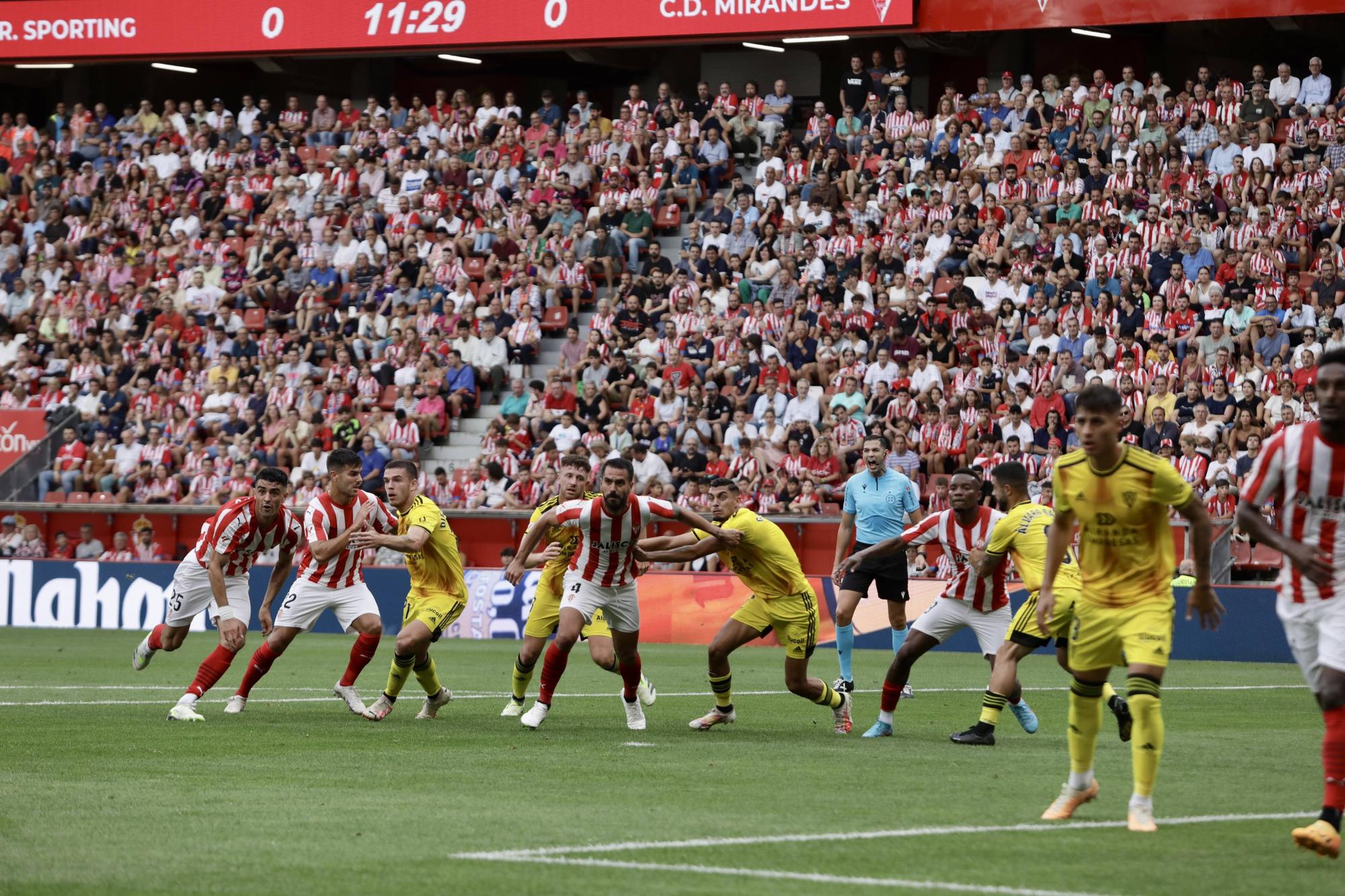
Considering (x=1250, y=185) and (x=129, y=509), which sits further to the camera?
(x=129, y=509)

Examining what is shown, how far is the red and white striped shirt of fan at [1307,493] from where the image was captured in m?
8.41

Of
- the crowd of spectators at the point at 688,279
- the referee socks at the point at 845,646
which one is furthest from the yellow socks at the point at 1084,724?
the crowd of spectators at the point at 688,279

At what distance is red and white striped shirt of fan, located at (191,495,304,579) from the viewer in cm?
1520

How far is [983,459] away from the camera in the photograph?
25.9 metres

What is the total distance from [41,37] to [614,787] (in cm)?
3485

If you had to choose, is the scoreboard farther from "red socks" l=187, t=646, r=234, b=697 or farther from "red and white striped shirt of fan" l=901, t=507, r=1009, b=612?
"red socks" l=187, t=646, r=234, b=697

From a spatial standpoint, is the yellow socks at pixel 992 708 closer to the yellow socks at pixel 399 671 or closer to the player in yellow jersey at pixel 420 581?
the player in yellow jersey at pixel 420 581

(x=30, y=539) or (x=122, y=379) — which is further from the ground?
(x=122, y=379)

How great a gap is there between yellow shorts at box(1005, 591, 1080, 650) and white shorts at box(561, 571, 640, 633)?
9.17ft

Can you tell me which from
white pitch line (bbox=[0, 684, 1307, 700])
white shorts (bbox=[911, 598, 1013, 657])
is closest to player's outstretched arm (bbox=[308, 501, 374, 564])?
white pitch line (bbox=[0, 684, 1307, 700])

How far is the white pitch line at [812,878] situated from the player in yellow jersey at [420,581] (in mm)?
6957

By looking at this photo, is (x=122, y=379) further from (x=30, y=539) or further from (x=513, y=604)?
(x=513, y=604)

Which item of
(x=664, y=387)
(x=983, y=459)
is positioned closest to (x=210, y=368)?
(x=664, y=387)

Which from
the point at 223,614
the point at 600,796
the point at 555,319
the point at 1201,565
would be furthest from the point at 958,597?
the point at 555,319
